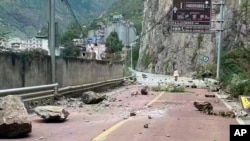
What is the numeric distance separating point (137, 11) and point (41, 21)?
325 ft

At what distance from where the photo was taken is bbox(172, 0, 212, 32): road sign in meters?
39.2

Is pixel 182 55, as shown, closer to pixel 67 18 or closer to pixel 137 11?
pixel 67 18

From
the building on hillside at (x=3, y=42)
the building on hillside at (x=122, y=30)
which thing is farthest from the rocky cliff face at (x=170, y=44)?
the building on hillside at (x=3, y=42)

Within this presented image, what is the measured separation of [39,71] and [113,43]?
76436 mm

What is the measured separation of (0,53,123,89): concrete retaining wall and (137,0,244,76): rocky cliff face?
124 ft

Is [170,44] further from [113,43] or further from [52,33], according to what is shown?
[52,33]

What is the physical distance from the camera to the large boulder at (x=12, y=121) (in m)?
8.91

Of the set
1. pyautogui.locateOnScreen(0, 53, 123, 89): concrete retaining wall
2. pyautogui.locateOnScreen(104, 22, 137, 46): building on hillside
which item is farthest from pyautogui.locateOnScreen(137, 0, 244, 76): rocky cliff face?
pyautogui.locateOnScreen(0, 53, 123, 89): concrete retaining wall

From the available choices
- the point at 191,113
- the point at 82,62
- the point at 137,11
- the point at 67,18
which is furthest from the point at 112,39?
the point at 191,113

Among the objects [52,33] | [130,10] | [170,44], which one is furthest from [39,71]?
[130,10]

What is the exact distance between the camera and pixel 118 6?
11712 cm

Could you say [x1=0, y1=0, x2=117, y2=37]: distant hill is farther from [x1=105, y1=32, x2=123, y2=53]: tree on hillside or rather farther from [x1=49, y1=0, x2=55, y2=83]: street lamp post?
[x1=105, y1=32, x2=123, y2=53]: tree on hillside

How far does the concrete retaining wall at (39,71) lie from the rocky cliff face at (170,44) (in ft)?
124

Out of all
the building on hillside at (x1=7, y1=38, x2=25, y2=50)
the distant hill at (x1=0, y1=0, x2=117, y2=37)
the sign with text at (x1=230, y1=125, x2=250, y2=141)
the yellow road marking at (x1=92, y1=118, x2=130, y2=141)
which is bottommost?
the yellow road marking at (x1=92, y1=118, x2=130, y2=141)
